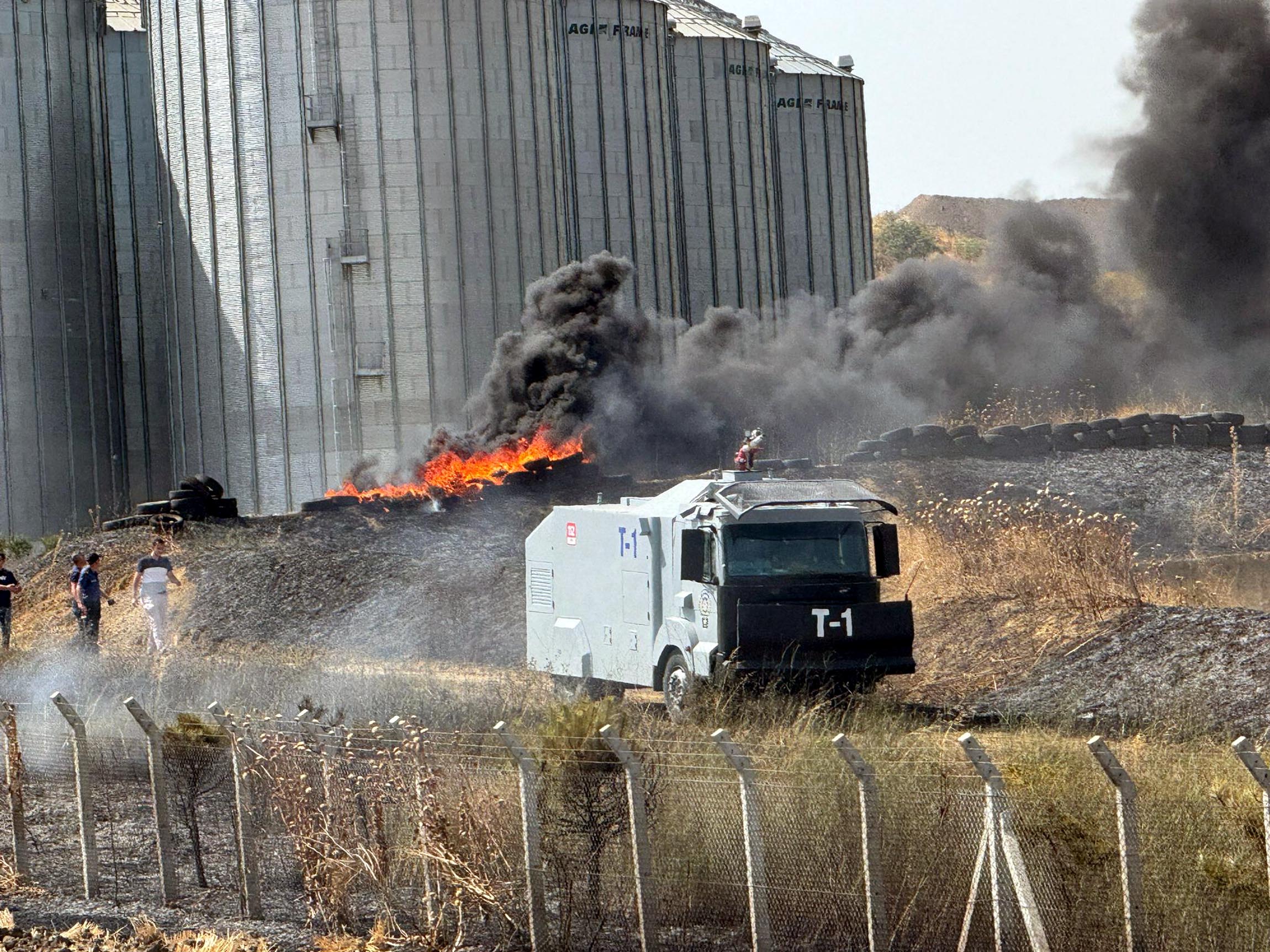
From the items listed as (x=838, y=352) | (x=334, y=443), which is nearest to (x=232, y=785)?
(x=334, y=443)

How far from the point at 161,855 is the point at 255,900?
78 centimetres

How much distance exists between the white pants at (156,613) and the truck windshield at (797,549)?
11.2 metres

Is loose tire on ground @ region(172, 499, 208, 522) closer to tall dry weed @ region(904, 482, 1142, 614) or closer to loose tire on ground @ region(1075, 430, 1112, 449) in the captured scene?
tall dry weed @ region(904, 482, 1142, 614)

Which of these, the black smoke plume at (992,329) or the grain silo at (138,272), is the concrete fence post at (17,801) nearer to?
the black smoke plume at (992,329)

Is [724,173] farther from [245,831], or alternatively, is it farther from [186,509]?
[245,831]

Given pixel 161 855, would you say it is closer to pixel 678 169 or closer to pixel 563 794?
pixel 563 794

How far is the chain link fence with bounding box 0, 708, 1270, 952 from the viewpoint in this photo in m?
8.45

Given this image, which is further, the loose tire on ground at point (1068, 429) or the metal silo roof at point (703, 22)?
the metal silo roof at point (703, 22)

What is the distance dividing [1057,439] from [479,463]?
41.1 ft

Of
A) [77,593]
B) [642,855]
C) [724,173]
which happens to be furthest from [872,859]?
[724,173]

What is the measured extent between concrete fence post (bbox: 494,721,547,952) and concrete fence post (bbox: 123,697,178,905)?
2.79m

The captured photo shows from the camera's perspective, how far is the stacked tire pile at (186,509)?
34375mm

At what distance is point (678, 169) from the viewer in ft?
169

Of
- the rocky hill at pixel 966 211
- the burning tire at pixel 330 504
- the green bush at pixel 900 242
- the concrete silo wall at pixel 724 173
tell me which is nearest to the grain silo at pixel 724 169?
the concrete silo wall at pixel 724 173
